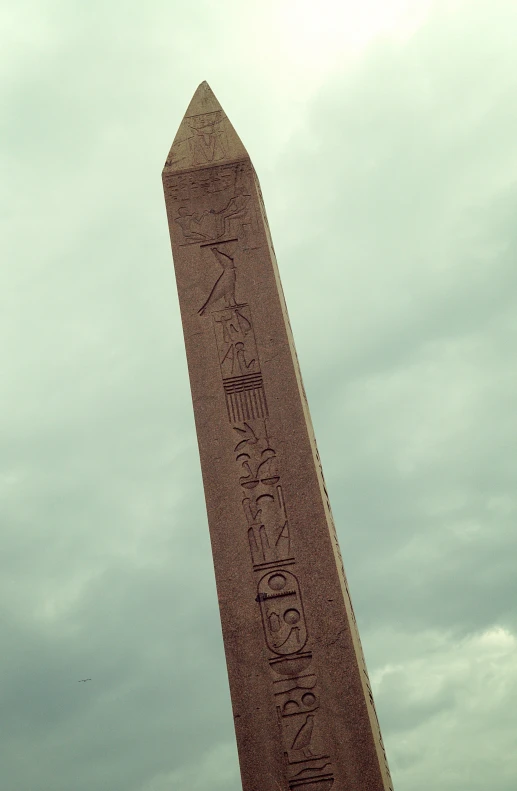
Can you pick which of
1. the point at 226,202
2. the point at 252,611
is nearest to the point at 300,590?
the point at 252,611

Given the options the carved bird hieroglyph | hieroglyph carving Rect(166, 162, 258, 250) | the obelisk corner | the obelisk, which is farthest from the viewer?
the obelisk corner

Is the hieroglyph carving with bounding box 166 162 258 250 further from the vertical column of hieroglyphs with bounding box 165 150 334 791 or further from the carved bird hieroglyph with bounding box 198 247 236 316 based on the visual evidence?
the carved bird hieroglyph with bounding box 198 247 236 316

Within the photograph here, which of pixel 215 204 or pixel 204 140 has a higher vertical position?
pixel 204 140

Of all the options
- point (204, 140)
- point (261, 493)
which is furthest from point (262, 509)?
point (204, 140)

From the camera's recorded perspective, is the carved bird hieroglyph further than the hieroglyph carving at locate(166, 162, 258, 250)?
No

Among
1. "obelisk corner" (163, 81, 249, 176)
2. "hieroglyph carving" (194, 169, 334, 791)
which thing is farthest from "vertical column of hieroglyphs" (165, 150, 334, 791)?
A: "obelisk corner" (163, 81, 249, 176)

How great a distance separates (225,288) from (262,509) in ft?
5.96

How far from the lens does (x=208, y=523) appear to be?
7156 mm

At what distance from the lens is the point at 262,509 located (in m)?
7.11

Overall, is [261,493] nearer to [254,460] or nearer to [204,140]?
[254,460]

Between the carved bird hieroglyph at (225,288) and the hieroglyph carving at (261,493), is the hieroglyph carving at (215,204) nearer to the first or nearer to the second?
the hieroglyph carving at (261,493)

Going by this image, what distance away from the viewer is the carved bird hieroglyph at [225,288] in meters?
7.94

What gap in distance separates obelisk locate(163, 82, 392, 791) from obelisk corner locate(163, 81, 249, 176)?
0.02m

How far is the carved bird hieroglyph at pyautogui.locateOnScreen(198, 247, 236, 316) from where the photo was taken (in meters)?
7.94
